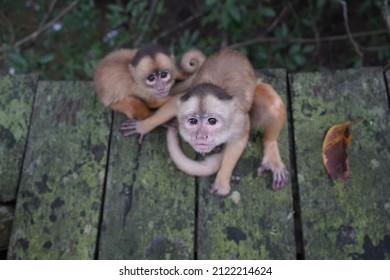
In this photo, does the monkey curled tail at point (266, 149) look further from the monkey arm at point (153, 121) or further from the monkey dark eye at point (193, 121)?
the monkey dark eye at point (193, 121)

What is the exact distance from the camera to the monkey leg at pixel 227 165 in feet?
7.60

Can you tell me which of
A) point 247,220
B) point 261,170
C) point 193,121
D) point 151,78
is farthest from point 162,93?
point 247,220

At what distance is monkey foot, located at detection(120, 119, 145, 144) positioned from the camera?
2480mm

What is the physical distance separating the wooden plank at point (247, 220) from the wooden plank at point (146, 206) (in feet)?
0.25

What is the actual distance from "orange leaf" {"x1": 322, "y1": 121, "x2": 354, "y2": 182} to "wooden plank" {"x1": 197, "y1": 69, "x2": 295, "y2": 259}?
0.20m

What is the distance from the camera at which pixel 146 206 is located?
91.5 inches

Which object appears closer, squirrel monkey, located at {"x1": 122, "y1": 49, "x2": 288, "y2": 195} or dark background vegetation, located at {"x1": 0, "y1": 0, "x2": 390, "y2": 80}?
squirrel monkey, located at {"x1": 122, "y1": 49, "x2": 288, "y2": 195}

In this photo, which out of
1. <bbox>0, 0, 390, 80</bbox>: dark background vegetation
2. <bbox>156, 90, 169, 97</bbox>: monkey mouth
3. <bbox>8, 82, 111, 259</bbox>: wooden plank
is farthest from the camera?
<bbox>0, 0, 390, 80</bbox>: dark background vegetation

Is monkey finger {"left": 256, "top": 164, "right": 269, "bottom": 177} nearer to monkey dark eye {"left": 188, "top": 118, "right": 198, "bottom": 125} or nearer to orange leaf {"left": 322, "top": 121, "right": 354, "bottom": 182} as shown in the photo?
orange leaf {"left": 322, "top": 121, "right": 354, "bottom": 182}

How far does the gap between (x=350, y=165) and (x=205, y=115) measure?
2.46ft

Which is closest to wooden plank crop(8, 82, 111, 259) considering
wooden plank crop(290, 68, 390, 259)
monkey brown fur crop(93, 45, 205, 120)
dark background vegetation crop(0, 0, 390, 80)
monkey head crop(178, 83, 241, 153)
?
monkey brown fur crop(93, 45, 205, 120)

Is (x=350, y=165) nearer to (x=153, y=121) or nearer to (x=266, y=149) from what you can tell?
(x=266, y=149)

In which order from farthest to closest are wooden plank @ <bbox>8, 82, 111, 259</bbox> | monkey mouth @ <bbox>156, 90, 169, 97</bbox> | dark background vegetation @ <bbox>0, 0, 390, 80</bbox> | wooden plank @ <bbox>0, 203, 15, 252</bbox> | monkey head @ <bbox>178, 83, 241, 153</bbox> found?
dark background vegetation @ <bbox>0, 0, 390, 80</bbox> → monkey mouth @ <bbox>156, 90, 169, 97</bbox> → wooden plank @ <bbox>0, 203, 15, 252</bbox> → wooden plank @ <bbox>8, 82, 111, 259</bbox> → monkey head @ <bbox>178, 83, 241, 153</bbox>

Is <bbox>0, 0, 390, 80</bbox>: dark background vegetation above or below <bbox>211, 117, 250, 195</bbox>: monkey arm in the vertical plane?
above
